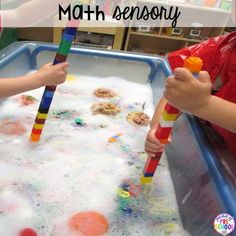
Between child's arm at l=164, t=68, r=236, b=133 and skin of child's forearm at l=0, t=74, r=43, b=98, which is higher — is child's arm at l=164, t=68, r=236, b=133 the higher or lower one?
the higher one

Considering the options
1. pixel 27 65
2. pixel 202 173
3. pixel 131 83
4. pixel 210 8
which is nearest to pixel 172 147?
pixel 202 173

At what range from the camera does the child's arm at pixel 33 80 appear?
0.68 metres

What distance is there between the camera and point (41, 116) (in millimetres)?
828

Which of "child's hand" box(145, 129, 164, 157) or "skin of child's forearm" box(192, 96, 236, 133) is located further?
"child's hand" box(145, 129, 164, 157)

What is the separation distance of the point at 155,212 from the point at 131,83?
66cm

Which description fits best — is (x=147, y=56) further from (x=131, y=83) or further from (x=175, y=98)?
(x=175, y=98)

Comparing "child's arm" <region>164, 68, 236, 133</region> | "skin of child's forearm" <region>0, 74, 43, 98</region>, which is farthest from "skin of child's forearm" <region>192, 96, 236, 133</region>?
"skin of child's forearm" <region>0, 74, 43, 98</region>

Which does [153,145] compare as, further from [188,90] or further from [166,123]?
[188,90]

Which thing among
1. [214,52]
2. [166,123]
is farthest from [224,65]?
[166,123]

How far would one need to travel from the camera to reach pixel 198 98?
0.50 metres

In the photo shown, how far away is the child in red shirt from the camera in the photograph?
0.50 m

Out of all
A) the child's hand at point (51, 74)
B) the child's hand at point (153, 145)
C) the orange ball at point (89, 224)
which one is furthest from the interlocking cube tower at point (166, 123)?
the child's hand at point (51, 74)

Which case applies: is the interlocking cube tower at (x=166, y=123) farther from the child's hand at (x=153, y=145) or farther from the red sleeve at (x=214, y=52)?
the red sleeve at (x=214, y=52)

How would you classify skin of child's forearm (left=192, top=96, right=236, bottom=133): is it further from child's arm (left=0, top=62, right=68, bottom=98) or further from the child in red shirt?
child's arm (left=0, top=62, right=68, bottom=98)
